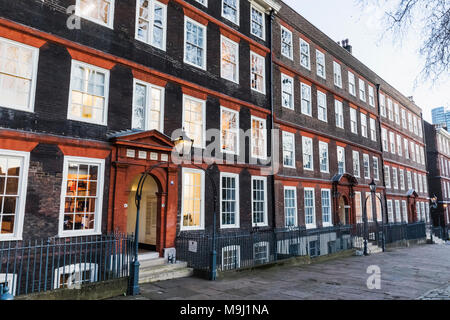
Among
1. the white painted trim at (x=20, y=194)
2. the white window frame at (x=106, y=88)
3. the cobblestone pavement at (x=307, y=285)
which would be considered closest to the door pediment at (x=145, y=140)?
the white window frame at (x=106, y=88)

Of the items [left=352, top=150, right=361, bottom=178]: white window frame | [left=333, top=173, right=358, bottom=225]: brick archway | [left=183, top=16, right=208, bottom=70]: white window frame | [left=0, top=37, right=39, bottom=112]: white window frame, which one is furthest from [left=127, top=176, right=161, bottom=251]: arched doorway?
[left=352, top=150, right=361, bottom=178]: white window frame

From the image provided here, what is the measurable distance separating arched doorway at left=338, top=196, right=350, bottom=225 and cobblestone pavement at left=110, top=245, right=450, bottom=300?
9291mm

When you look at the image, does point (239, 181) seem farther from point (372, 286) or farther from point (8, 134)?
point (8, 134)

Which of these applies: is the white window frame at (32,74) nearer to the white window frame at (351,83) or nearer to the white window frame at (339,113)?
the white window frame at (339,113)

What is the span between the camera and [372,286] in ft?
32.0

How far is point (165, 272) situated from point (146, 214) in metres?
3.95

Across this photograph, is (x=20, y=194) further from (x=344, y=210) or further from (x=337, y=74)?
(x=337, y=74)

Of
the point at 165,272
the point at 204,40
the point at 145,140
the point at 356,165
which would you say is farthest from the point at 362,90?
the point at 165,272

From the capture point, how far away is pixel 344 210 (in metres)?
22.8

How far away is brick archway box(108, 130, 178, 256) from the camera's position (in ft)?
33.5

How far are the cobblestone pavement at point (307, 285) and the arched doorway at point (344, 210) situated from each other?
30.5ft
